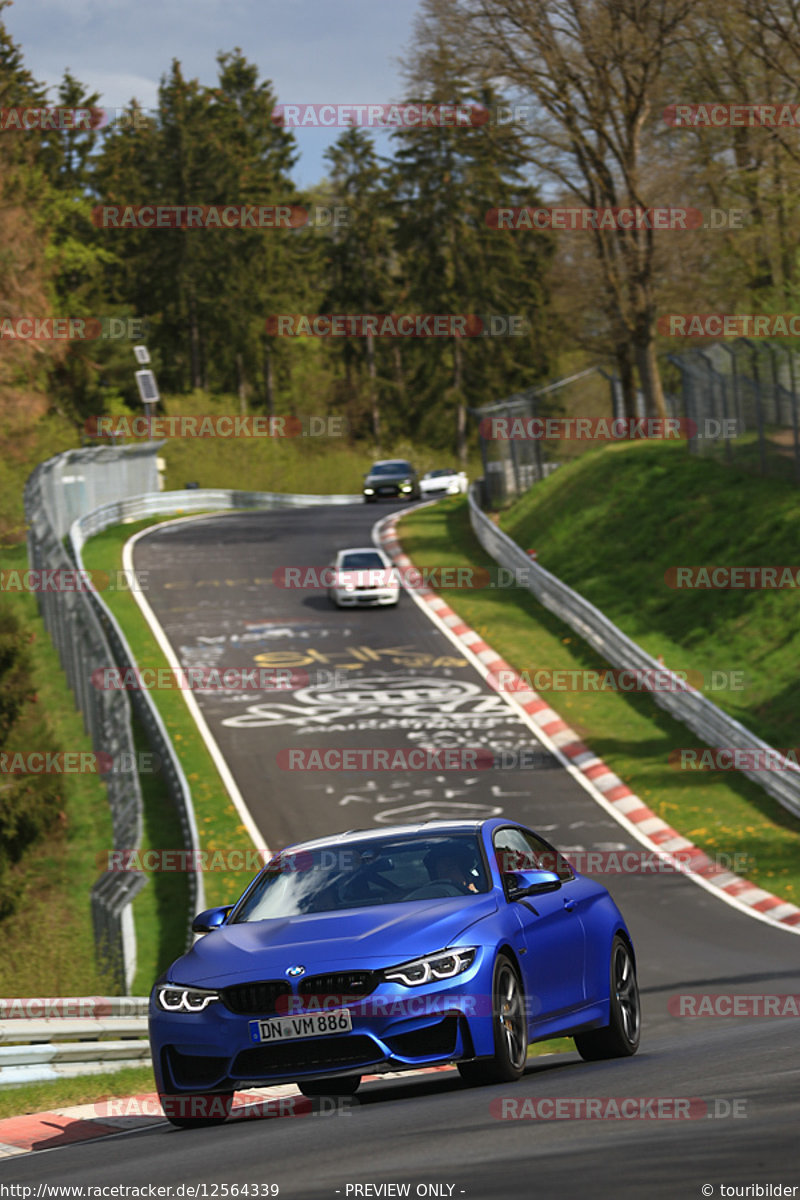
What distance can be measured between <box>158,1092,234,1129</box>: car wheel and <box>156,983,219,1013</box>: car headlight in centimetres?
43

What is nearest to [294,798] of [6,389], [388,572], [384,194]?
[388,572]

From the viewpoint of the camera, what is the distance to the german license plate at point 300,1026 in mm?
7488

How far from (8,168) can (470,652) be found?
31639mm

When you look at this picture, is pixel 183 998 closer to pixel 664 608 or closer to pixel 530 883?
pixel 530 883

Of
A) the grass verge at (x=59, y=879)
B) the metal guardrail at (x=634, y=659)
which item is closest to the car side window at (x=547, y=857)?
the grass verge at (x=59, y=879)

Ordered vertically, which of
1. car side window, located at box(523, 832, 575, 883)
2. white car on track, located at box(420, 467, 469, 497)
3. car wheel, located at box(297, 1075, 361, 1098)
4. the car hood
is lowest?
car wheel, located at box(297, 1075, 361, 1098)

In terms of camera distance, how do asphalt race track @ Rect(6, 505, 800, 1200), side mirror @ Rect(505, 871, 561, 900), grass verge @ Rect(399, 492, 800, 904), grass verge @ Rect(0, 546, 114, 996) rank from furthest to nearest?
grass verge @ Rect(399, 492, 800, 904) < grass verge @ Rect(0, 546, 114, 996) < side mirror @ Rect(505, 871, 561, 900) < asphalt race track @ Rect(6, 505, 800, 1200)

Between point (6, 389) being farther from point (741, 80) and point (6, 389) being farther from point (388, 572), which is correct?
point (741, 80)

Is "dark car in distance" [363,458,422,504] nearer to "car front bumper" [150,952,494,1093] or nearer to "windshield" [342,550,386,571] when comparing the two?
"windshield" [342,550,386,571]

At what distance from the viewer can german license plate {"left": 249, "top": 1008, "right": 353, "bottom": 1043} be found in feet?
24.6

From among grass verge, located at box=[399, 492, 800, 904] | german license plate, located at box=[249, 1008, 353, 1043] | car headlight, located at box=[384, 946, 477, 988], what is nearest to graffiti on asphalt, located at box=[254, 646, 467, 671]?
grass verge, located at box=[399, 492, 800, 904]

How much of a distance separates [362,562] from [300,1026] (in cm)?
3129

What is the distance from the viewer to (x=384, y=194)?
3947 inches

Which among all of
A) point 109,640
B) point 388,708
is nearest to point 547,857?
point 388,708
